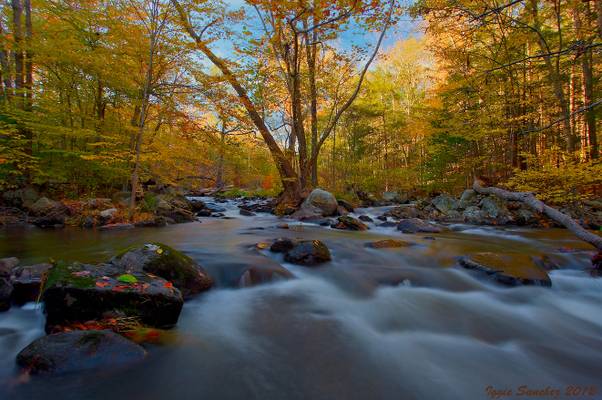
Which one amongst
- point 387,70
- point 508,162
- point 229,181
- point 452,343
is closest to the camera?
point 452,343

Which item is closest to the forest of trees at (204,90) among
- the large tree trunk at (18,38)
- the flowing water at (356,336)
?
the large tree trunk at (18,38)

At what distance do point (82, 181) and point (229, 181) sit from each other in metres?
23.3

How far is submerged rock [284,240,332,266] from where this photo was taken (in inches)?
192

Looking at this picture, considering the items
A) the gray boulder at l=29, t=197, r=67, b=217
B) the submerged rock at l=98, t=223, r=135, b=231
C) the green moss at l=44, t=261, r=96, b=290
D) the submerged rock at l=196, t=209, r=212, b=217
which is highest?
the gray boulder at l=29, t=197, r=67, b=217

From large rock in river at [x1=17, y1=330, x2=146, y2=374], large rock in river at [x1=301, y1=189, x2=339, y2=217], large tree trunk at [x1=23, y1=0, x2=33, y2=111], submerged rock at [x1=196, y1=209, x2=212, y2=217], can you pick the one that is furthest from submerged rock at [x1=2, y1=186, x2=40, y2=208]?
large rock in river at [x1=17, y1=330, x2=146, y2=374]

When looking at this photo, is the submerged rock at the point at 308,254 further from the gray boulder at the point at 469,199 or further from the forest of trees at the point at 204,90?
the gray boulder at the point at 469,199

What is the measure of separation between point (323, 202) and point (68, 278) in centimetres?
906

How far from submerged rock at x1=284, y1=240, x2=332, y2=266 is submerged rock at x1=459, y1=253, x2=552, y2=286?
2.16m

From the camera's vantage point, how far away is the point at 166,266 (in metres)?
3.37

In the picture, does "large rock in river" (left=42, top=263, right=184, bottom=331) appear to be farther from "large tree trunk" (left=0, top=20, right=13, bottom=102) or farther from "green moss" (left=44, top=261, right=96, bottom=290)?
"large tree trunk" (left=0, top=20, right=13, bottom=102)

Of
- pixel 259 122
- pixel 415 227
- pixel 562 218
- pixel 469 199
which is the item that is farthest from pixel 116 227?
pixel 469 199

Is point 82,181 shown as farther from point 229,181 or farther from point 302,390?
point 229,181

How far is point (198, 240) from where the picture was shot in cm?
640

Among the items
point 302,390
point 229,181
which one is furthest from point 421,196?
point 229,181
